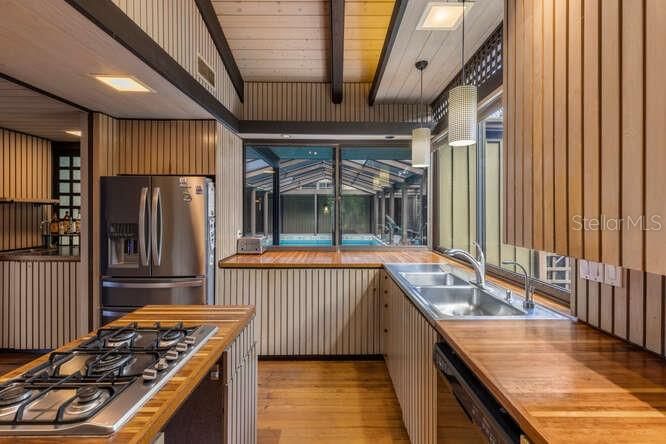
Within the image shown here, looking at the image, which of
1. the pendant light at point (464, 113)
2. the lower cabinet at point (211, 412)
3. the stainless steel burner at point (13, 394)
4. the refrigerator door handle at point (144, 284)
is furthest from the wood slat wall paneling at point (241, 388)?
the pendant light at point (464, 113)

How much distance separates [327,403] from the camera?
8.72ft

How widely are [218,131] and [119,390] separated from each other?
267cm

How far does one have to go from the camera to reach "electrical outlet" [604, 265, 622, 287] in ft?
4.29

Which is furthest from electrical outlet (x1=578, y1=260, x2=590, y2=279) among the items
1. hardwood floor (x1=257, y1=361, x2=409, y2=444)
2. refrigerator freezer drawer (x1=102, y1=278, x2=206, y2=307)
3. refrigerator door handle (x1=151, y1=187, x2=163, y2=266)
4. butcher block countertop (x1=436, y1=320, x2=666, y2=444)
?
refrigerator door handle (x1=151, y1=187, x2=163, y2=266)

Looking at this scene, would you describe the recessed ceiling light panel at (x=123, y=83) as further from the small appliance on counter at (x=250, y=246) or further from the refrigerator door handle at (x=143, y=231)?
the small appliance on counter at (x=250, y=246)

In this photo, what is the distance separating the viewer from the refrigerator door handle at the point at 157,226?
2.86m

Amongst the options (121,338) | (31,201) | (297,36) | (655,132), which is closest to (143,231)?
(121,338)

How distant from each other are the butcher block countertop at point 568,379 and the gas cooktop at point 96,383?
3.29 feet

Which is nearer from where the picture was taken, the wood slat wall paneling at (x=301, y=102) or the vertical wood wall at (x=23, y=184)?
the vertical wood wall at (x=23, y=184)

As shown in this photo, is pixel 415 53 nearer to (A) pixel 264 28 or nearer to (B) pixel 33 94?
(A) pixel 264 28

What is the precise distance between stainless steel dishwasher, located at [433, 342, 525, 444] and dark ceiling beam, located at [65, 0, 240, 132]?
81.8 inches

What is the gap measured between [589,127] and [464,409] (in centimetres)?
101

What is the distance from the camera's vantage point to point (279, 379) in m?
3.03

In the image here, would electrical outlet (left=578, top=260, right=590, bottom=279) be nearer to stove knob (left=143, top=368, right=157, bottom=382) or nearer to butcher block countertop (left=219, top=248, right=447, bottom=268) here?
stove knob (left=143, top=368, right=157, bottom=382)
